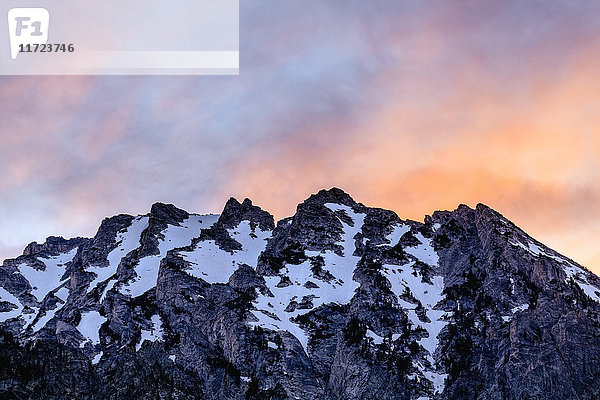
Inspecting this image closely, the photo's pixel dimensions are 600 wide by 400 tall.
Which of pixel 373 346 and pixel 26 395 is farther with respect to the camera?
pixel 373 346

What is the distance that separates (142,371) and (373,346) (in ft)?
212

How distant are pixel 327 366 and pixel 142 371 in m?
51.8

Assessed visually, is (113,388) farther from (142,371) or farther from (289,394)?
(289,394)

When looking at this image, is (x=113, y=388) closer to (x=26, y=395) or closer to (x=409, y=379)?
(x=26, y=395)

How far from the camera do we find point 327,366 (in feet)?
647

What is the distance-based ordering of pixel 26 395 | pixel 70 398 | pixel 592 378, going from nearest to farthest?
pixel 26 395 → pixel 70 398 → pixel 592 378

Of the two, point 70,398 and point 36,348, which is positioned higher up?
point 36,348

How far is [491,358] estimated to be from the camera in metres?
188

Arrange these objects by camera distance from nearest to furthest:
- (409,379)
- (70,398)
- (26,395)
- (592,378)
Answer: (26,395), (70,398), (592,378), (409,379)

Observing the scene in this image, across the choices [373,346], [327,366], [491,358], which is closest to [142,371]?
[327,366]

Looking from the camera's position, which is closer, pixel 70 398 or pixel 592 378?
pixel 70 398

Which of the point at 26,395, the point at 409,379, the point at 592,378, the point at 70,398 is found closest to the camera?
the point at 26,395

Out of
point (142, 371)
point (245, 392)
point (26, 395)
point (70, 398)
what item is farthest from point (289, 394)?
point (26, 395)

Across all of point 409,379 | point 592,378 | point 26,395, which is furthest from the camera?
point 409,379
